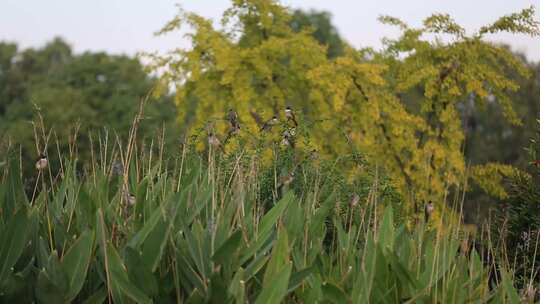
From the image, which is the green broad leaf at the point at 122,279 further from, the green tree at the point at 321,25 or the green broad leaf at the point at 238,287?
the green tree at the point at 321,25

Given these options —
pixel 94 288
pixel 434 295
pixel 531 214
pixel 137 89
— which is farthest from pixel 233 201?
pixel 137 89

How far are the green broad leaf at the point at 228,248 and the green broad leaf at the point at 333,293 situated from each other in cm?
38

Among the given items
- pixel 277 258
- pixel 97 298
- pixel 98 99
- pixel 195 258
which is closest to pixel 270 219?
pixel 277 258

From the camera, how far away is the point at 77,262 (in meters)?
3.02

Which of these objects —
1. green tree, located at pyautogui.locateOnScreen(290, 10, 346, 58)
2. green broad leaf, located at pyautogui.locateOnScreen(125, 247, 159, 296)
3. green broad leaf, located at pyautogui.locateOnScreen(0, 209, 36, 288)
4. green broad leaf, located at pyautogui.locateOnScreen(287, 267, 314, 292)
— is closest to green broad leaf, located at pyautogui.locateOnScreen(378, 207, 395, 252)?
green broad leaf, located at pyautogui.locateOnScreen(287, 267, 314, 292)

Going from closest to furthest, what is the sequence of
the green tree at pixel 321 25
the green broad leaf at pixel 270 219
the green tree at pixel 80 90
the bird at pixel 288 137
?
the green broad leaf at pixel 270 219 → the bird at pixel 288 137 → the green tree at pixel 80 90 → the green tree at pixel 321 25

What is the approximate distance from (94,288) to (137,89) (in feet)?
114

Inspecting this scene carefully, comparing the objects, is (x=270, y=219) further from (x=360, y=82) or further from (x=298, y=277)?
(x=360, y=82)

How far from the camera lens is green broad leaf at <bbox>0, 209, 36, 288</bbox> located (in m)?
3.11

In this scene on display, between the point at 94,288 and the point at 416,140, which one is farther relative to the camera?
the point at 416,140

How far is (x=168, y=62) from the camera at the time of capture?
13195 mm

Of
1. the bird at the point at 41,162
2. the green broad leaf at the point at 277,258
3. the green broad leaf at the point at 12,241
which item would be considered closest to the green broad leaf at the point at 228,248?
the green broad leaf at the point at 277,258

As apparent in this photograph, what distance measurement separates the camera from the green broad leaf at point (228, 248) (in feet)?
9.43

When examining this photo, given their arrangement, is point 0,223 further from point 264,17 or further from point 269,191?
point 264,17
